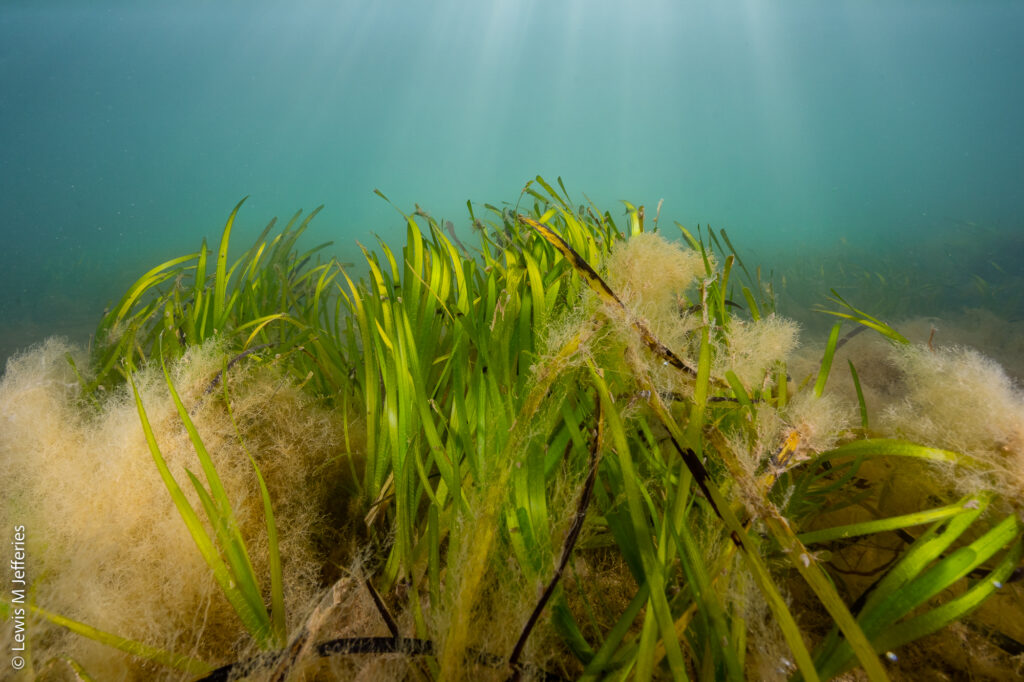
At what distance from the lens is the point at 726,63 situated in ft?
135

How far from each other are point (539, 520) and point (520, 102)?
48905 mm

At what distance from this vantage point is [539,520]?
86cm

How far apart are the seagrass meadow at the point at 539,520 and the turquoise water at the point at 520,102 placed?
34.0 meters

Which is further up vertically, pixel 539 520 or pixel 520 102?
pixel 520 102

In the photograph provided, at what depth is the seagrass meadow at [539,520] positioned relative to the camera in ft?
2.30

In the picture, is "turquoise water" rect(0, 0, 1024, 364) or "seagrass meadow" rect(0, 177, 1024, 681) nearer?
"seagrass meadow" rect(0, 177, 1024, 681)

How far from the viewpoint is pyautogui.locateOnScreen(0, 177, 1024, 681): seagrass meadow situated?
0.70 meters

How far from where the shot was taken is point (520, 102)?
4344 cm

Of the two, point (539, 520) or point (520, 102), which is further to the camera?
point (520, 102)

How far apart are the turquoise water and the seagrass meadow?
3400 centimetres

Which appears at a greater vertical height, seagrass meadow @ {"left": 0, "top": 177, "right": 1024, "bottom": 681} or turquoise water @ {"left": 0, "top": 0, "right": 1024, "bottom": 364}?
turquoise water @ {"left": 0, "top": 0, "right": 1024, "bottom": 364}

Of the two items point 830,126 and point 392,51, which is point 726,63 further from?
point 392,51

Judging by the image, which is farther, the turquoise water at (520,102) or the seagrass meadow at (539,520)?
the turquoise water at (520,102)

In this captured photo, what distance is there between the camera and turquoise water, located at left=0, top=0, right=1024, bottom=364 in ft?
115
